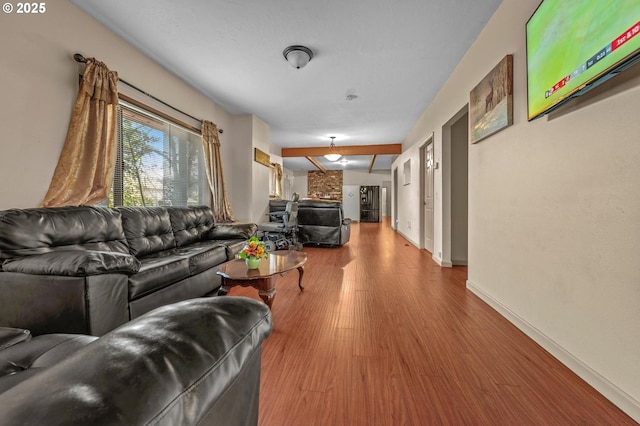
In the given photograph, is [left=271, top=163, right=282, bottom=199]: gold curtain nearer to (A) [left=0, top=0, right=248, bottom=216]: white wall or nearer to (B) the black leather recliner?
(B) the black leather recliner

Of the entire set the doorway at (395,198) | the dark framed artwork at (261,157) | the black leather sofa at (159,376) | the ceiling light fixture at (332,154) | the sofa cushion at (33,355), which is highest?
the ceiling light fixture at (332,154)

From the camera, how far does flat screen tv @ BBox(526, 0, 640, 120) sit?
1040 mm

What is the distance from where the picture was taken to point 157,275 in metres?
1.84

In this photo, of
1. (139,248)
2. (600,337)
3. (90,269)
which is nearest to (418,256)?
(600,337)

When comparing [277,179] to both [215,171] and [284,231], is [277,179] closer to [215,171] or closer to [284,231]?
[284,231]

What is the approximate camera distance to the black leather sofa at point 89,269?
1.30 metres

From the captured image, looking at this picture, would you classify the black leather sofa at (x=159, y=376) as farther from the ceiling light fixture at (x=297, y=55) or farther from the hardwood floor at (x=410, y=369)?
the ceiling light fixture at (x=297, y=55)

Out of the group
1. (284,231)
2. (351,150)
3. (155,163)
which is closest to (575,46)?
(155,163)

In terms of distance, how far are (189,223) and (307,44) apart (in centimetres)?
246

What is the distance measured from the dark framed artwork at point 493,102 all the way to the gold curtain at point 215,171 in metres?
3.72

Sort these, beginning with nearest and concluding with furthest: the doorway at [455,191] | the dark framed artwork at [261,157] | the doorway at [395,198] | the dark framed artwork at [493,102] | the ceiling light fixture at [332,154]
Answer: the dark framed artwork at [493,102], the doorway at [455,191], the dark framed artwork at [261,157], the ceiling light fixture at [332,154], the doorway at [395,198]

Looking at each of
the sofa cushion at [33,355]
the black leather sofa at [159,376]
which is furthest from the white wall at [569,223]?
the sofa cushion at [33,355]

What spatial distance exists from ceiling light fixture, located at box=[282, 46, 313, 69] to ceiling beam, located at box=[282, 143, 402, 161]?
451 cm

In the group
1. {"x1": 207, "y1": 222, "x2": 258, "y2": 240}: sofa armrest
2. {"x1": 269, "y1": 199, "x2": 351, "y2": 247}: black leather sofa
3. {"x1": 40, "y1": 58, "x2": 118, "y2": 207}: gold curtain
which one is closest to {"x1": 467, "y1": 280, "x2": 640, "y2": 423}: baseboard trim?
{"x1": 207, "y1": 222, "x2": 258, "y2": 240}: sofa armrest
